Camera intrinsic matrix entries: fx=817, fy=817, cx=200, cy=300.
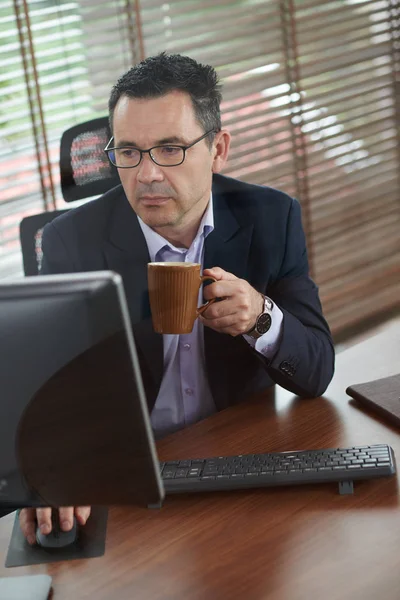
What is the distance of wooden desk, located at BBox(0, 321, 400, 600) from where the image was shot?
41.9 inches

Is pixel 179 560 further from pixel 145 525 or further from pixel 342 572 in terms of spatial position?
pixel 342 572

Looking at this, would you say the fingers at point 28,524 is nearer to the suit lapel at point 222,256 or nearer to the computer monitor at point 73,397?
the computer monitor at point 73,397

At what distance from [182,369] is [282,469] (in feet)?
1.92

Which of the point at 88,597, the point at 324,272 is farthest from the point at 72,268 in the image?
the point at 324,272

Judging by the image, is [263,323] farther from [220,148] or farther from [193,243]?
[220,148]

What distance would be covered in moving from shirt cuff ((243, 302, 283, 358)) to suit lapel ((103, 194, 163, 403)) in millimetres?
232

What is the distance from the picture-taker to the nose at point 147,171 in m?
1.67

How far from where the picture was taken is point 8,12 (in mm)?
2553

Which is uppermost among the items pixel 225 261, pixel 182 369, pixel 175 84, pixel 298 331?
pixel 175 84

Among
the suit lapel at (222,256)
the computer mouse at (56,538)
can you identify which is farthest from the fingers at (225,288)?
the computer mouse at (56,538)

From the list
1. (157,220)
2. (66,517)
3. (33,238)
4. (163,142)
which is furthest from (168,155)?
(66,517)

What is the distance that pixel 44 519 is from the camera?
1.22 metres

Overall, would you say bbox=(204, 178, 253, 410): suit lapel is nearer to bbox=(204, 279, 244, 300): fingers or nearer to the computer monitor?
bbox=(204, 279, 244, 300): fingers

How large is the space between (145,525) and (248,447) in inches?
10.6
